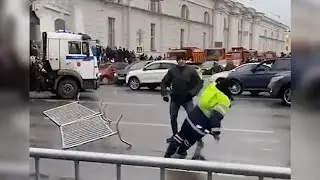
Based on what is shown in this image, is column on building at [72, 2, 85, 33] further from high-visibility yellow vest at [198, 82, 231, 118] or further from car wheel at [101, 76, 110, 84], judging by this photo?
high-visibility yellow vest at [198, 82, 231, 118]

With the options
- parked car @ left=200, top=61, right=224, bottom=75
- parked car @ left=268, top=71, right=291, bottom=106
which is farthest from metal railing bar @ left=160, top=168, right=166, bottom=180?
parked car @ left=200, top=61, right=224, bottom=75

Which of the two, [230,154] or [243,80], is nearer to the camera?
[230,154]

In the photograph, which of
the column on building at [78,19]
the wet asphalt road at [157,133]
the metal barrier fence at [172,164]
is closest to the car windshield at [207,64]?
the wet asphalt road at [157,133]

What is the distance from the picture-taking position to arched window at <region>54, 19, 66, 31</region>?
5811 mm

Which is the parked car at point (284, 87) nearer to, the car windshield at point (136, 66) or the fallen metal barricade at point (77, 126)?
the fallen metal barricade at point (77, 126)

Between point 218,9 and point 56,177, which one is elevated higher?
point 218,9

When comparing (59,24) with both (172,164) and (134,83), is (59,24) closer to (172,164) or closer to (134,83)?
(134,83)

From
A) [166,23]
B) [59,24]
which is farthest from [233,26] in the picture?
[59,24]

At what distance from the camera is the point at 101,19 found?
5.73m

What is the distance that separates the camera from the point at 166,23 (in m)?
4.23

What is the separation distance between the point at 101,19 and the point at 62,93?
2.21m

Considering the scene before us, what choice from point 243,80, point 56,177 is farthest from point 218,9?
point 243,80

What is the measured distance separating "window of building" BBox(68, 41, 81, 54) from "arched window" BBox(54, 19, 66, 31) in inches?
48.1

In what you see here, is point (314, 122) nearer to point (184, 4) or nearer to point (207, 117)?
point (207, 117)
